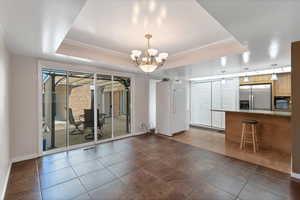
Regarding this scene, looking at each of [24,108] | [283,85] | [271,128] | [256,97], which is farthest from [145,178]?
[283,85]

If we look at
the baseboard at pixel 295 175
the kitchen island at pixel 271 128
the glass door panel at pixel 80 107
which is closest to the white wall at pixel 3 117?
the glass door panel at pixel 80 107

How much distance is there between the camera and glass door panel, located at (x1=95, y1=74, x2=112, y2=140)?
4605 mm

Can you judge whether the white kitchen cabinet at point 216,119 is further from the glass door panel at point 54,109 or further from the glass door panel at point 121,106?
the glass door panel at point 54,109

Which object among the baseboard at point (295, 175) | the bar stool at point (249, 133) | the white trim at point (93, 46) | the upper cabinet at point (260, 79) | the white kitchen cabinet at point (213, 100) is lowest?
the baseboard at point (295, 175)

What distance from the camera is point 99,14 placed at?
222 cm

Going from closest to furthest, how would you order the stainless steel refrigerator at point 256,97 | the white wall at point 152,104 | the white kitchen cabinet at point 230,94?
the stainless steel refrigerator at point 256,97 → the white kitchen cabinet at point 230,94 → the white wall at point 152,104

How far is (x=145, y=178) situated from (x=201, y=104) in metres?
5.54

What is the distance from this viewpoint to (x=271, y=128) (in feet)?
13.0

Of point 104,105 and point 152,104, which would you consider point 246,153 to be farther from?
point 104,105

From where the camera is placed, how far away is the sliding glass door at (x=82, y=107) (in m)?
3.77

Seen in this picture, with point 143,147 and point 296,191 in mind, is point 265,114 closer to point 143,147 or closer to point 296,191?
point 296,191

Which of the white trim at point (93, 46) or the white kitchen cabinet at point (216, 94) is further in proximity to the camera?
the white kitchen cabinet at point (216, 94)

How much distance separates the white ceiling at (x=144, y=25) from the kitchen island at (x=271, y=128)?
2654 mm

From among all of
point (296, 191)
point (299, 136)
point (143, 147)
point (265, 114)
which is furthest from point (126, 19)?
point (265, 114)
